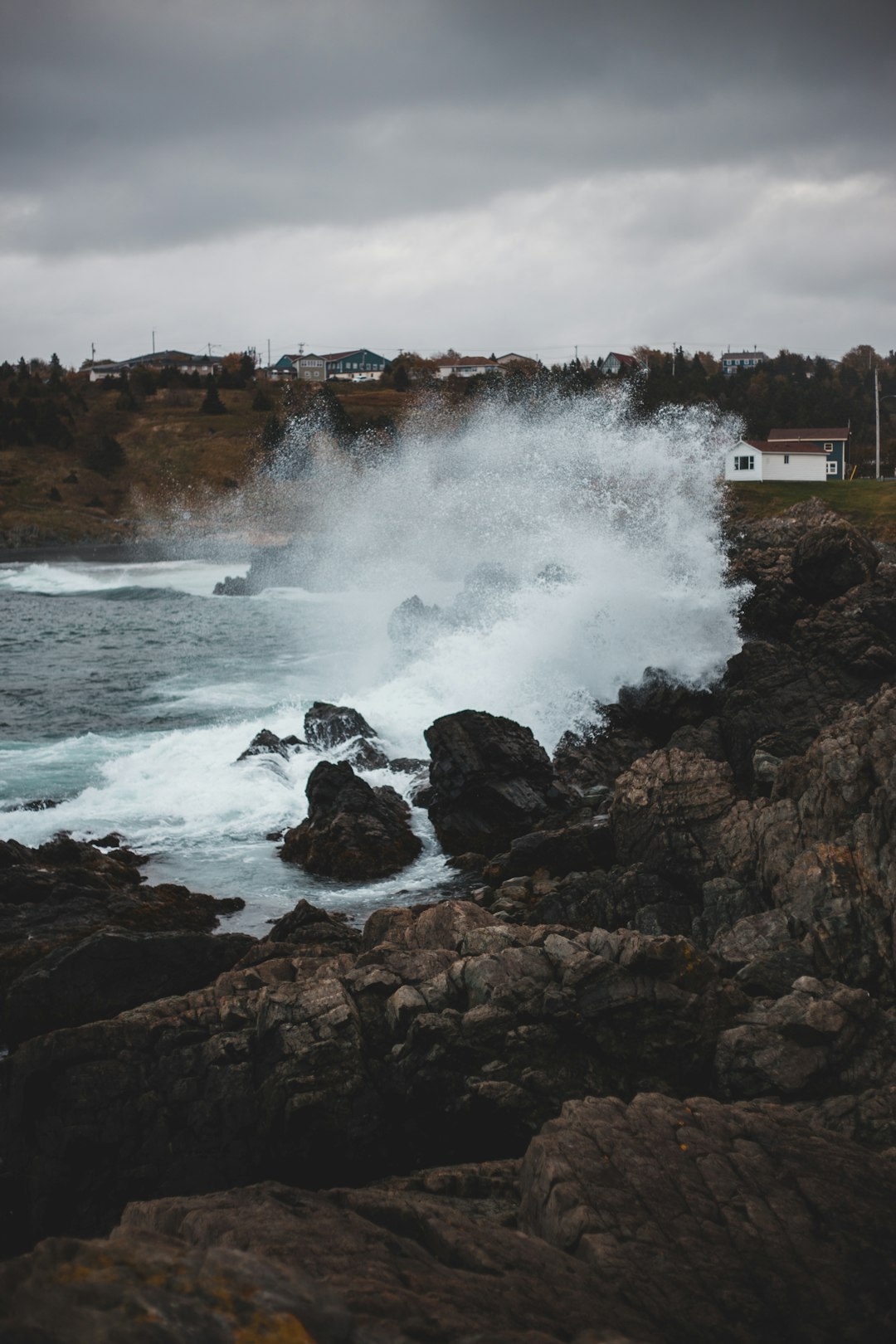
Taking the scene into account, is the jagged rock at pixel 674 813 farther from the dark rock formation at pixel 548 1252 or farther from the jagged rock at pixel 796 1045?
the dark rock formation at pixel 548 1252

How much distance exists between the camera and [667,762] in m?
13.2

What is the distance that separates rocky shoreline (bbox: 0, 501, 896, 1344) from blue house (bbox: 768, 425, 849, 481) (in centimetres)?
4969

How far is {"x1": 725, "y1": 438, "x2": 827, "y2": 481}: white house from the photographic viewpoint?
174 feet

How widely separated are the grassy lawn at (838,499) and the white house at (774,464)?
7.56 feet

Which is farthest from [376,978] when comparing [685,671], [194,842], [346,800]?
[685,671]

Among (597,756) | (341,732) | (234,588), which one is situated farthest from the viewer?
(234,588)

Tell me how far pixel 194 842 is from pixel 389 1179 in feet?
33.9

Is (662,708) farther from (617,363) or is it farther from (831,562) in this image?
(617,363)

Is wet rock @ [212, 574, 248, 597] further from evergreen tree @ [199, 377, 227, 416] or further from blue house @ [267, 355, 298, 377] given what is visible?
blue house @ [267, 355, 298, 377]

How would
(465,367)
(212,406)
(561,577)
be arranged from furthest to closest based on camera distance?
1. (465,367)
2. (212,406)
3. (561,577)

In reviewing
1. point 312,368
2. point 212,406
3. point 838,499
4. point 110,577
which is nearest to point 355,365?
point 312,368

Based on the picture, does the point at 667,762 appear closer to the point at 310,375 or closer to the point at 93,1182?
the point at 93,1182

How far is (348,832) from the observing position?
1503cm

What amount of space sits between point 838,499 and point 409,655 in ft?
88.0
